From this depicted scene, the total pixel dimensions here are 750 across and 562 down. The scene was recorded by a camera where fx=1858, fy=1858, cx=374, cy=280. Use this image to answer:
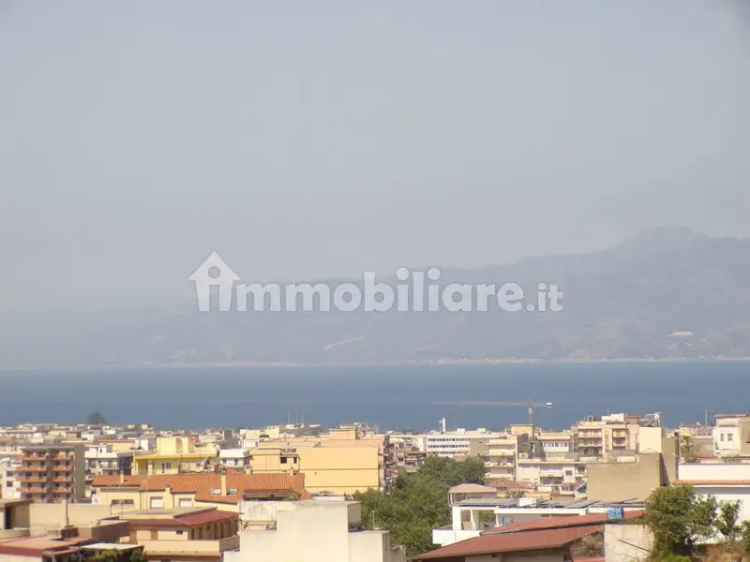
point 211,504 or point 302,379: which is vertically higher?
point 302,379

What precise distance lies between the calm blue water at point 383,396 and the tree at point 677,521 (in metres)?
50.1

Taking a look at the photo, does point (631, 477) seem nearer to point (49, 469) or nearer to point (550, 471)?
point (550, 471)

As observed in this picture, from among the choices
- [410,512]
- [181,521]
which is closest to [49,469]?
[410,512]

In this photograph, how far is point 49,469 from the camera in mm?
28375

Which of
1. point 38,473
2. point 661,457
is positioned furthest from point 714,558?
point 38,473

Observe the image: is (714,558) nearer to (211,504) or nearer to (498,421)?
(211,504)

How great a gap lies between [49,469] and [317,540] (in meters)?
21.0

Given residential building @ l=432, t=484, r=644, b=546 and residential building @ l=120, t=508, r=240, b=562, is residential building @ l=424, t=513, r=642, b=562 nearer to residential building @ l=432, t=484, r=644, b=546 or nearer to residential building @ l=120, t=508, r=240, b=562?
residential building @ l=432, t=484, r=644, b=546

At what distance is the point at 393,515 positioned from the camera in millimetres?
17734

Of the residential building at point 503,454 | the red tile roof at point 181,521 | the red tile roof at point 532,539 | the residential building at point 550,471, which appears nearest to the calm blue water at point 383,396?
the residential building at point 503,454

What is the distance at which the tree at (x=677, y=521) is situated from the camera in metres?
7.19

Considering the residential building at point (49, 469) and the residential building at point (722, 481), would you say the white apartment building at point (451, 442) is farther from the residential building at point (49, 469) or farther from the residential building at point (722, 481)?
the residential building at point (722, 481)

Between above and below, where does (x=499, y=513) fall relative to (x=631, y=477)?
below

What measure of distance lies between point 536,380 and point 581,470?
113550 mm
